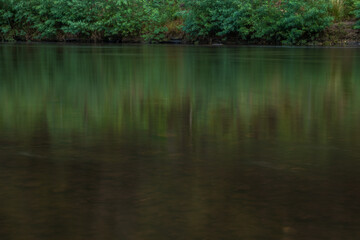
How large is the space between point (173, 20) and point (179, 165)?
2927 cm

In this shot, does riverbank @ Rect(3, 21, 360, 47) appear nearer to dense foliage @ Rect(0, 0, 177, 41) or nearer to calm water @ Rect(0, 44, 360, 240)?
dense foliage @ Rect(0, 0, 177, 41)

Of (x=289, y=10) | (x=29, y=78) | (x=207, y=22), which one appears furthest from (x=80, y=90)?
(x=207, y=22)

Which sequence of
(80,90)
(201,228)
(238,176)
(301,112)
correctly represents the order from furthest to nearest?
1. (80,90)
2. (301,112)
3. (238,176)
4. (201,228)

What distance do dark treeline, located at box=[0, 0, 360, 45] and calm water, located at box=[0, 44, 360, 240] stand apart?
65.2ft

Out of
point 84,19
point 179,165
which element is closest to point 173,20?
point 84,19

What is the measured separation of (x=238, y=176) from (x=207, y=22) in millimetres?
27022

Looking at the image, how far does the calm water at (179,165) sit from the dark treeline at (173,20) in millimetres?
19875

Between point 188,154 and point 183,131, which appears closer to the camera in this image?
point 188,154

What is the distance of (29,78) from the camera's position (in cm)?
1071

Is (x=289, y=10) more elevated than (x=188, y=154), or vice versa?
(x=289, y=10)

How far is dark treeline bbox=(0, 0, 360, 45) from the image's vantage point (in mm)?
27938

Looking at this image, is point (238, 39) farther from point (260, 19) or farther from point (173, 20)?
point (173, 20)

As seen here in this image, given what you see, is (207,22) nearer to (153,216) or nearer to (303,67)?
(303,67)

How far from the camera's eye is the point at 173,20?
32938mm
